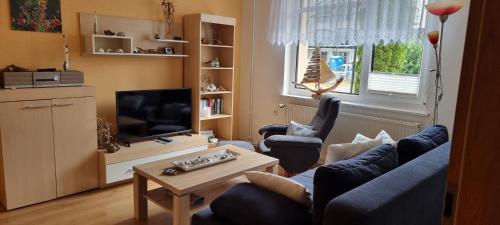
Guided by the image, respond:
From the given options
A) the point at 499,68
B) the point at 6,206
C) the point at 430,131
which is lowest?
the point at 6,206

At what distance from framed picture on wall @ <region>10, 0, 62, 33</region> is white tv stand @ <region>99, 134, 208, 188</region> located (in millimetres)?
1271

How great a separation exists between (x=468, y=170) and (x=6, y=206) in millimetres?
3244

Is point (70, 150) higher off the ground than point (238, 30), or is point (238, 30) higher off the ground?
point (238, 30)

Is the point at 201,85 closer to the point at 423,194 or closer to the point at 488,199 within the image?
the point at 423,194

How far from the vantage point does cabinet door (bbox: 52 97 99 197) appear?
9.50 ft

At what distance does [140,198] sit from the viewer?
261 cm

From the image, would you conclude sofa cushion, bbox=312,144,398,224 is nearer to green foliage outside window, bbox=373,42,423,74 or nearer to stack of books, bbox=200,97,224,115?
green foliage outside window, bbox=373,42,423,74

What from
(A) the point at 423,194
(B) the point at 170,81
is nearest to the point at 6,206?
(B) the point at 170,81

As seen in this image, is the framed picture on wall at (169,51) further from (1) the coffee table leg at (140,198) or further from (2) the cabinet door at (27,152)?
(1) the coffee table leg at (140,198)

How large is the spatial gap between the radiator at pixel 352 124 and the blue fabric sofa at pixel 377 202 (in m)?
1.35

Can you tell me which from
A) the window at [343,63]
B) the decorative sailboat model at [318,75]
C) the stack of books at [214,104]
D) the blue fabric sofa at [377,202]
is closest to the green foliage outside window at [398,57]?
the window at [343,63]

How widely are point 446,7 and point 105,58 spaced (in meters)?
3.20

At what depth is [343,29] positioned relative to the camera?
3.55 meters

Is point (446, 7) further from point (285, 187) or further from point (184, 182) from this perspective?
point (184, 182)
